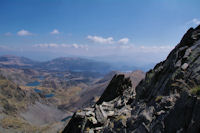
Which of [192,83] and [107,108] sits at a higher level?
[192,83]

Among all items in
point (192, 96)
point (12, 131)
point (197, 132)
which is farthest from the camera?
point (12, 131)

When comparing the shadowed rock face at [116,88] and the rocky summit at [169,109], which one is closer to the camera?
the rocky summit at [169,109]

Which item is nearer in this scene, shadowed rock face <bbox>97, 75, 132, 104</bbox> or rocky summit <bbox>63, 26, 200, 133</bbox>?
rocky summit <bbox>63, 26, 200, 133</bbox>

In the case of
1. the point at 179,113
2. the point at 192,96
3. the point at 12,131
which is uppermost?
the point at 192,96

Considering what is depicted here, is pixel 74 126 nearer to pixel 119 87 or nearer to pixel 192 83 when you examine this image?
pixel 119 87

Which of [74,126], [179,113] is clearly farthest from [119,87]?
[179,113]

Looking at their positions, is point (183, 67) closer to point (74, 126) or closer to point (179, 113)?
point (179, 113)

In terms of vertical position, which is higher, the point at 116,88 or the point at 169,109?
the point at 169,109

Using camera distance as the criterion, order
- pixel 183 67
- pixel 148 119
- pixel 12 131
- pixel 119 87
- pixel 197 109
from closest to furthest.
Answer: pixel 197 109
pixel 148 119
pixel 183 67
pixel 119 87
pixel 12 131

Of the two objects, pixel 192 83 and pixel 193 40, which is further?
pixel 193 40

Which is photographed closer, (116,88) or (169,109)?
(169,109)
